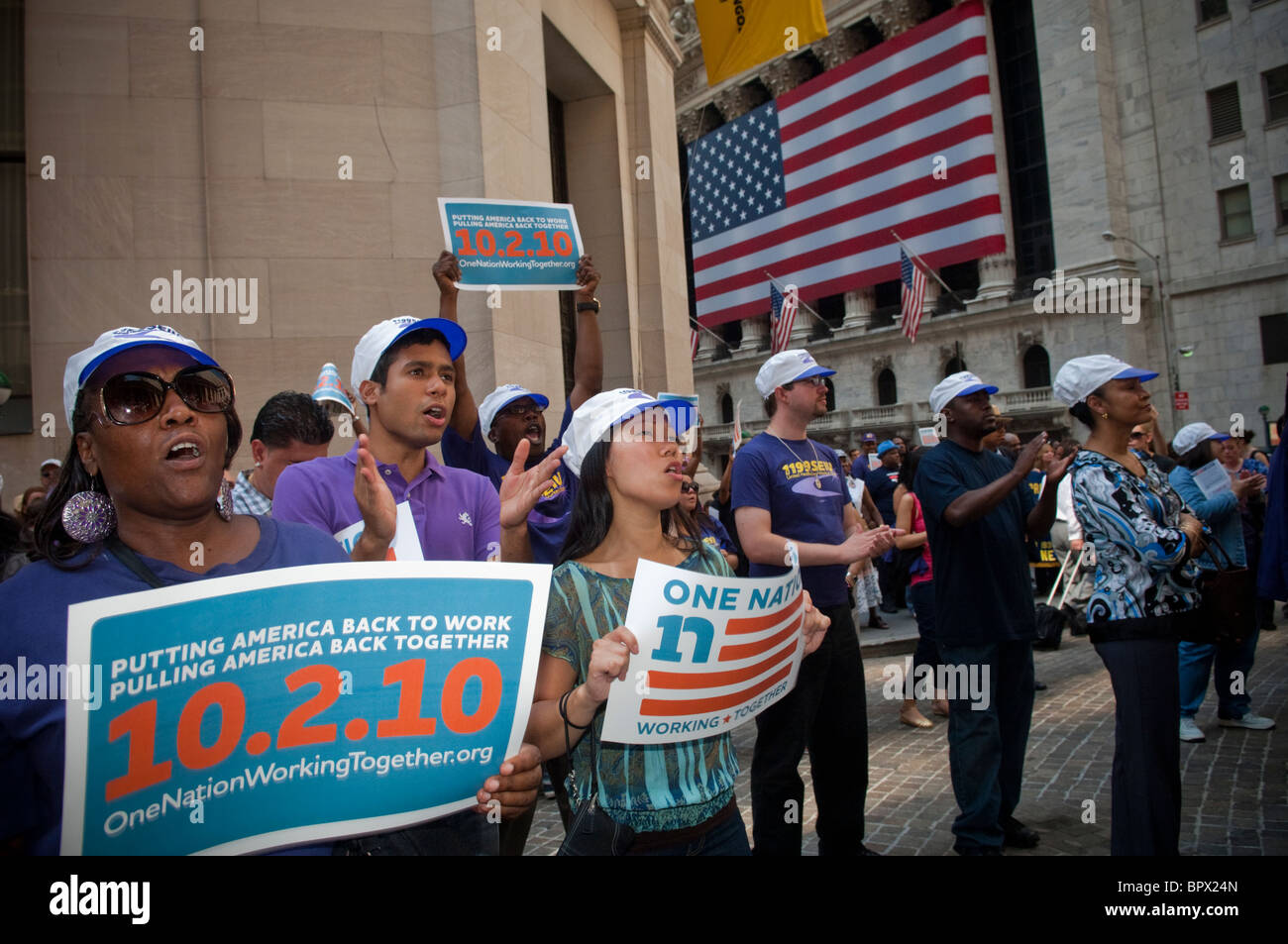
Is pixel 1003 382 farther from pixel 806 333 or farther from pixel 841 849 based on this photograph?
pixel 841 849

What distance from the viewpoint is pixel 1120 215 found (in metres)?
39.2

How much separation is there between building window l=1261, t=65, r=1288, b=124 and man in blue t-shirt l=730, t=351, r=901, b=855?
40979mm

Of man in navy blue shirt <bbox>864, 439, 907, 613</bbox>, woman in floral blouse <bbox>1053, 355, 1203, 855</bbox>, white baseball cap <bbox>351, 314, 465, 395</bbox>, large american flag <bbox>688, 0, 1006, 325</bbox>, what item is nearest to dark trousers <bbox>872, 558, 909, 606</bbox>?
man in navy blue shirt <bbox>864, 439, 907, 613</bbox>

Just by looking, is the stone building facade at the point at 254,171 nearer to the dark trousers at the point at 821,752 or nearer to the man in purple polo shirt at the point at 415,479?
the man in purple polo shirt at the point at 415,479

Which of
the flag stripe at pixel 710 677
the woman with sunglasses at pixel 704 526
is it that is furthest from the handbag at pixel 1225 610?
the flag stripe at pixel 710 677

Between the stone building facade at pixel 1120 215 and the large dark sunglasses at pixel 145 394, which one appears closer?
the large dark sunglasses at pixel 145 394

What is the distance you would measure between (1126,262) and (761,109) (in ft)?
65.4

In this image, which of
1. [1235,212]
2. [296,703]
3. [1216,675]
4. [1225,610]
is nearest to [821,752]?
[1225,610]

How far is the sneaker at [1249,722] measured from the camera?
615cm

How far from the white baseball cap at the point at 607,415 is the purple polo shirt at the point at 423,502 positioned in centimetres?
49

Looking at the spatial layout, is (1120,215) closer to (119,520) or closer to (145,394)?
(145,394)

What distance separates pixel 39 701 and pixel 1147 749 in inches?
146

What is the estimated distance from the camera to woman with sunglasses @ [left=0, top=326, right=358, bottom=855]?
5.53ft
